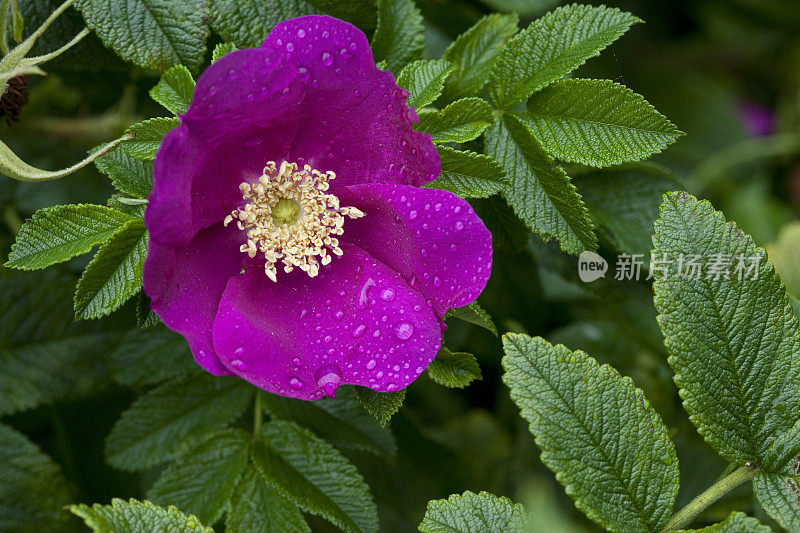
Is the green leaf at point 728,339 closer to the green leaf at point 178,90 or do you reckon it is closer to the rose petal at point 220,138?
the rose petal at point 220,138

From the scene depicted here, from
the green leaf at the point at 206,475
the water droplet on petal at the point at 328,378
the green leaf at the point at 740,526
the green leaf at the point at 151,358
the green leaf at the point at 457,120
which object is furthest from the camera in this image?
the green leaf at the point at 151,358

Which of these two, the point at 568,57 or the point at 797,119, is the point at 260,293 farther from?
the point at 797,119

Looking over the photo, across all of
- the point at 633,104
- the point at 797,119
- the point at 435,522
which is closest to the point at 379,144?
the point at 633,104

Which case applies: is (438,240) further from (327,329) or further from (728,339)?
(728,339)

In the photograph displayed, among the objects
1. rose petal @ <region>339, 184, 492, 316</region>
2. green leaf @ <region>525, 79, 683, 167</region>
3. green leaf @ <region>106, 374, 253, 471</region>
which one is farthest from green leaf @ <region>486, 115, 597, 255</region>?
green leaf @ <region>106, 374, 253, 471</region>

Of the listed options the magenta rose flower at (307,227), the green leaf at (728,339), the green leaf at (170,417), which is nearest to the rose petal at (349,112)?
the magenta rose flower at (307,227)

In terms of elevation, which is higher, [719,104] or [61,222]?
[61,222]
